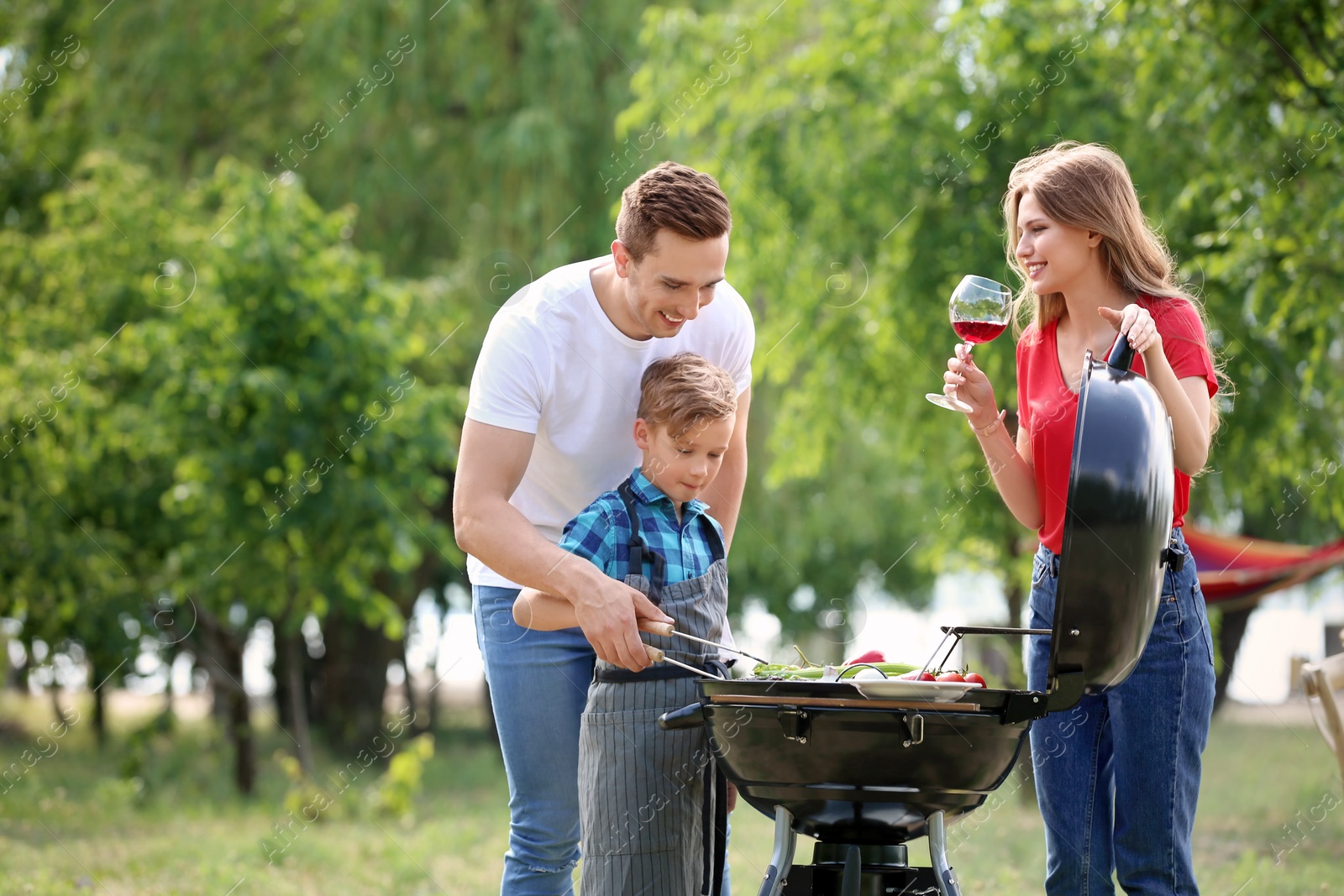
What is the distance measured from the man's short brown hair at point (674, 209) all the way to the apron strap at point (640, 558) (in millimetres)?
486

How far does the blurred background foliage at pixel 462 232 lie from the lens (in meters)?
6.34

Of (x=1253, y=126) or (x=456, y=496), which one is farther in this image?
(x=1253, y=126)

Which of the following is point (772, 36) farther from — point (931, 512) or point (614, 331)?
point (614, 331)

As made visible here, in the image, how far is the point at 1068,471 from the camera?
2.29 metres

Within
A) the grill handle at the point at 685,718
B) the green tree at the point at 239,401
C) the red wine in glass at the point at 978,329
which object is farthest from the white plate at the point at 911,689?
the green tree at the point at 239,401

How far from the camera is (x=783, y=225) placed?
7598 mm

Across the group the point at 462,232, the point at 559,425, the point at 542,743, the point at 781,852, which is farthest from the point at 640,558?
the point at 462,232

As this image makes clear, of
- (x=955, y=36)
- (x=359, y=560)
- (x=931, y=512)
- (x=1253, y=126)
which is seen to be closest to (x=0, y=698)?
(x=359, y=560)

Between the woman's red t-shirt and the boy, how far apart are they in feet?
1.96

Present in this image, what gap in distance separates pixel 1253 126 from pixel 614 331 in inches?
161

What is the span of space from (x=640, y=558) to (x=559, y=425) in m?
0.37

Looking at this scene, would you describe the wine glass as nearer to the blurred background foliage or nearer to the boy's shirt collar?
the boy's shirt collar

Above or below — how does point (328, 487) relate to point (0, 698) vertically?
above

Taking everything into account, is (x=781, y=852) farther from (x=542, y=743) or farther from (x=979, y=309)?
(x=979, y=309)
